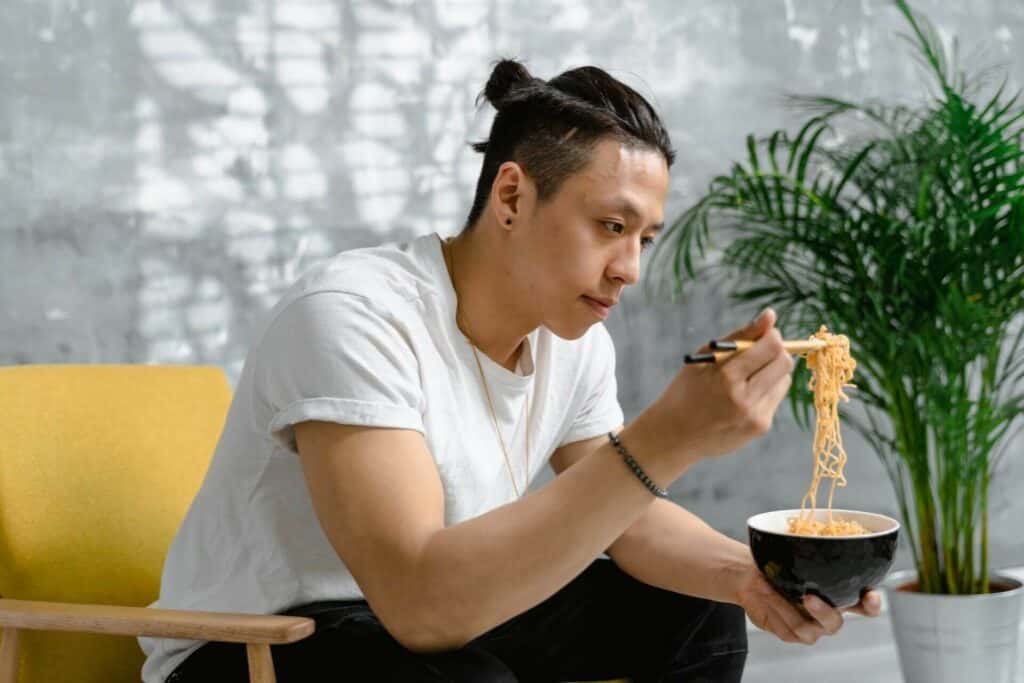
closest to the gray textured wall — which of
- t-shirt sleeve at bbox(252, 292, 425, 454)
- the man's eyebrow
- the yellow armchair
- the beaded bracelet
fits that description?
the yellow armchair

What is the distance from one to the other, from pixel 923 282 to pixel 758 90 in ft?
2.46

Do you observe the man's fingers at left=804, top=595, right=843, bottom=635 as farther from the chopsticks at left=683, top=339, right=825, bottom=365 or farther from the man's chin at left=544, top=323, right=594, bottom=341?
the man's chin at left=544, top=323, right=594, bottom=341

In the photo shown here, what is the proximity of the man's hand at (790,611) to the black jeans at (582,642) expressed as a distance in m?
0.08

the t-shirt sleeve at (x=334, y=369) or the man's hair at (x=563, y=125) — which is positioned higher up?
the man's hair at (x=563, y=125)

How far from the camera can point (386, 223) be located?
2.69 metres

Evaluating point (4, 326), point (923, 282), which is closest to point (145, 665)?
point (4, 326)

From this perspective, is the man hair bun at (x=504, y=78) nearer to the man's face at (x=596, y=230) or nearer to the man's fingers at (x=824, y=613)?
the man's face at (x=596, y=230)

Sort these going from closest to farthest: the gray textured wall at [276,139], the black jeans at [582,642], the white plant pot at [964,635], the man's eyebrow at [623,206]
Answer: the black jeans at [582,642], the man's eyebrow at [623,206], the gray textured wall at [276,139], the white plant pot at [964,635]

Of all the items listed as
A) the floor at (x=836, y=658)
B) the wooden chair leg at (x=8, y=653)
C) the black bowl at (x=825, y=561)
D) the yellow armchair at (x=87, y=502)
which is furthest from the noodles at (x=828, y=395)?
the floor at (x=836, y=658)

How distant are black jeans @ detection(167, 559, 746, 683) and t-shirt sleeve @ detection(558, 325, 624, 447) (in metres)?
0.21

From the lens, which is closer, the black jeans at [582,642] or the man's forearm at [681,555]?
the black jeans at [582,642]

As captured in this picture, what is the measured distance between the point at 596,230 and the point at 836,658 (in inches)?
81.9

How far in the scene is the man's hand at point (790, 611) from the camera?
1.33 metres

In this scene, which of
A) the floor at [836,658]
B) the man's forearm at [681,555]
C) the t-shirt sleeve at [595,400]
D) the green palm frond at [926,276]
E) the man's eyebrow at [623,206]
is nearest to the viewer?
the man's eyebrow at [623,206]
